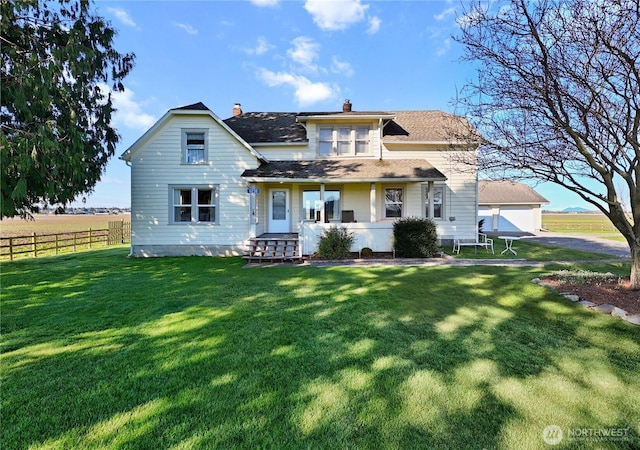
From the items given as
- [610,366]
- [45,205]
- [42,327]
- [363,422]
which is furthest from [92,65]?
[610,366]

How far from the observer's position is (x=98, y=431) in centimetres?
250

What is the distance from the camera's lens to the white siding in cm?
1325

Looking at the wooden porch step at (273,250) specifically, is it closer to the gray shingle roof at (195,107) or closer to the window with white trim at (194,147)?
the window with white trim at (194,147)

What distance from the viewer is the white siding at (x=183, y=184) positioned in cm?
1325

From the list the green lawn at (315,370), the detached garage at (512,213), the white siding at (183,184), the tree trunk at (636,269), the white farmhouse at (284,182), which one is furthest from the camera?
the detached garage at (512,213)

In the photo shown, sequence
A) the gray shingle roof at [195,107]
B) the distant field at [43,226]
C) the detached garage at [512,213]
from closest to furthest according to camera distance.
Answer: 1. the gray shingle roof at [195,107]
2. the detached garage at [512,213]
3. the distant field at [43,226]

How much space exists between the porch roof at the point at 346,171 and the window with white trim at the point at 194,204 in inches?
81.8

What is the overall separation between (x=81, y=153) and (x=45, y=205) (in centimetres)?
364

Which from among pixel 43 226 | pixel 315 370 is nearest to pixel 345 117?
pixel 315 370

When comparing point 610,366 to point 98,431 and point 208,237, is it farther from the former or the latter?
point 208,237

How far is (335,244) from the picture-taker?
38.7 ft

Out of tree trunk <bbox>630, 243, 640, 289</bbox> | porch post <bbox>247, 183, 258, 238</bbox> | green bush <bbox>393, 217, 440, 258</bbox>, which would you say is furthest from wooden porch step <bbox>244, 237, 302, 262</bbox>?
tree trunk <bbox>630, 243, 640, 289</bbox>

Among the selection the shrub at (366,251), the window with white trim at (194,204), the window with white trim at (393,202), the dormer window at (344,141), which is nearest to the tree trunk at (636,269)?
the shrub at (366,251)

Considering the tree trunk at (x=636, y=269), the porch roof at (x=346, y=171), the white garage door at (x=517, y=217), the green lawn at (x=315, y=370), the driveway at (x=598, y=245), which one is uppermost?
the porch roof at (x=346, y=171)
